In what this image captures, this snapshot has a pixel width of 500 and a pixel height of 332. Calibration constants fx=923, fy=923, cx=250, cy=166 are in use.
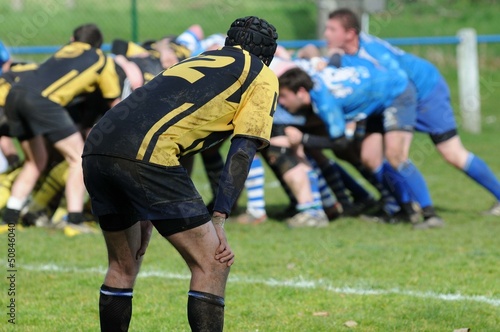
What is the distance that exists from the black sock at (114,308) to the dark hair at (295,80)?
397 cm

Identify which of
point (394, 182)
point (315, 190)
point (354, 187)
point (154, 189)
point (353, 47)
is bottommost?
point (354, 187)

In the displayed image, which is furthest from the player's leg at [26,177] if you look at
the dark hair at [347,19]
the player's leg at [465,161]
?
the player's leg at [465,161]

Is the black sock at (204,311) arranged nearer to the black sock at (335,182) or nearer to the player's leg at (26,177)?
the player's leg at (26,177)

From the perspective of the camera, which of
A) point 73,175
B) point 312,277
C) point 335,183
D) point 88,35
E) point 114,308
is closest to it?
point 114,308

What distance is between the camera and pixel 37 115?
7.85 meters

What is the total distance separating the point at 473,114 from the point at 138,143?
12373 millimetres

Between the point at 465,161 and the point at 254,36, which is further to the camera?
the point at 465,161

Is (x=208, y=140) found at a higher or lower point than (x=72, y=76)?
higher

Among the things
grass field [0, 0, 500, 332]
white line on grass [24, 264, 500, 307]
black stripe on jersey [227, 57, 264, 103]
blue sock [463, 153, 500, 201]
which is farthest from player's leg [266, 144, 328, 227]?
black stripe on jersey [227, 57, 264, 103]

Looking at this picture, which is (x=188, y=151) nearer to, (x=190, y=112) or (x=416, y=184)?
(x=190, y=112)

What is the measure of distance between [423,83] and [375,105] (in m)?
0.61

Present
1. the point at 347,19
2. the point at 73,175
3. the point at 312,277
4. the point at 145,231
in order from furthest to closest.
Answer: the point at 347,19, the point at 73,175, the point at 312,277, the point at 145,231

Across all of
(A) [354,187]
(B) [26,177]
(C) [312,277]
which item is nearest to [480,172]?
(A) [354,187]

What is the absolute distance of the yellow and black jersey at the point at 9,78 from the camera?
8.07 meters
